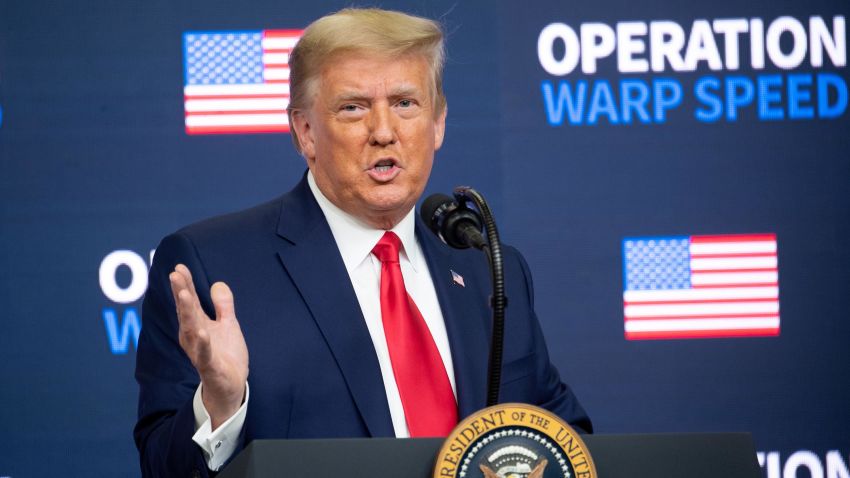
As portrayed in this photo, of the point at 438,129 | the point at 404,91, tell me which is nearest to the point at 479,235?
the point at 404,91

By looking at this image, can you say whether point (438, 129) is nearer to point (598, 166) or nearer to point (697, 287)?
point (598, 166)

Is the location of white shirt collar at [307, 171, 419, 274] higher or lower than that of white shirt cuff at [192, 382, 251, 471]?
higher

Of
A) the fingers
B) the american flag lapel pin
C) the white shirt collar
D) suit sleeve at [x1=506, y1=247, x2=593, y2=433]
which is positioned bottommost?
suit sleeve at [x1=506, y1=247, x2=593, y2=433]

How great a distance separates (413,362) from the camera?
200 centimetres

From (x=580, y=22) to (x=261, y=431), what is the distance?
175 centimetres

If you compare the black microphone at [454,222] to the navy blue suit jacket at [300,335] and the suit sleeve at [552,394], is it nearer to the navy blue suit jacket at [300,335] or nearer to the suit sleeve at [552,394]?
the navy blue suit jacket at [300,335]

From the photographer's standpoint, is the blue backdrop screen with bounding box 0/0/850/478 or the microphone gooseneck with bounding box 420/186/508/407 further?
the blue backdrop screen with bounding box 0/0/850/478

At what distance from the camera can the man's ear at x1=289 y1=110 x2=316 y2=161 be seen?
2.16 meters

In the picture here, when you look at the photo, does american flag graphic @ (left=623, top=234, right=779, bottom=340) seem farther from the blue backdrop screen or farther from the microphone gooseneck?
the microphone gooseneck

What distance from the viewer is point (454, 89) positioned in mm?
3217

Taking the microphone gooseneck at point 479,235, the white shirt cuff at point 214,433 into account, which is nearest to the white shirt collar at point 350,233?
the microphone gooseneck at point 479,235

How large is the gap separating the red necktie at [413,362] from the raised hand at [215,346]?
46cm

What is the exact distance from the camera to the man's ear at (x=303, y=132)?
216 centimetres

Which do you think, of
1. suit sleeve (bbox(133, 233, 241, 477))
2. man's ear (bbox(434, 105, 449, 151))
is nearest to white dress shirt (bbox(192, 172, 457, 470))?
man's ear (bbox(434, 105, 449, 151))
